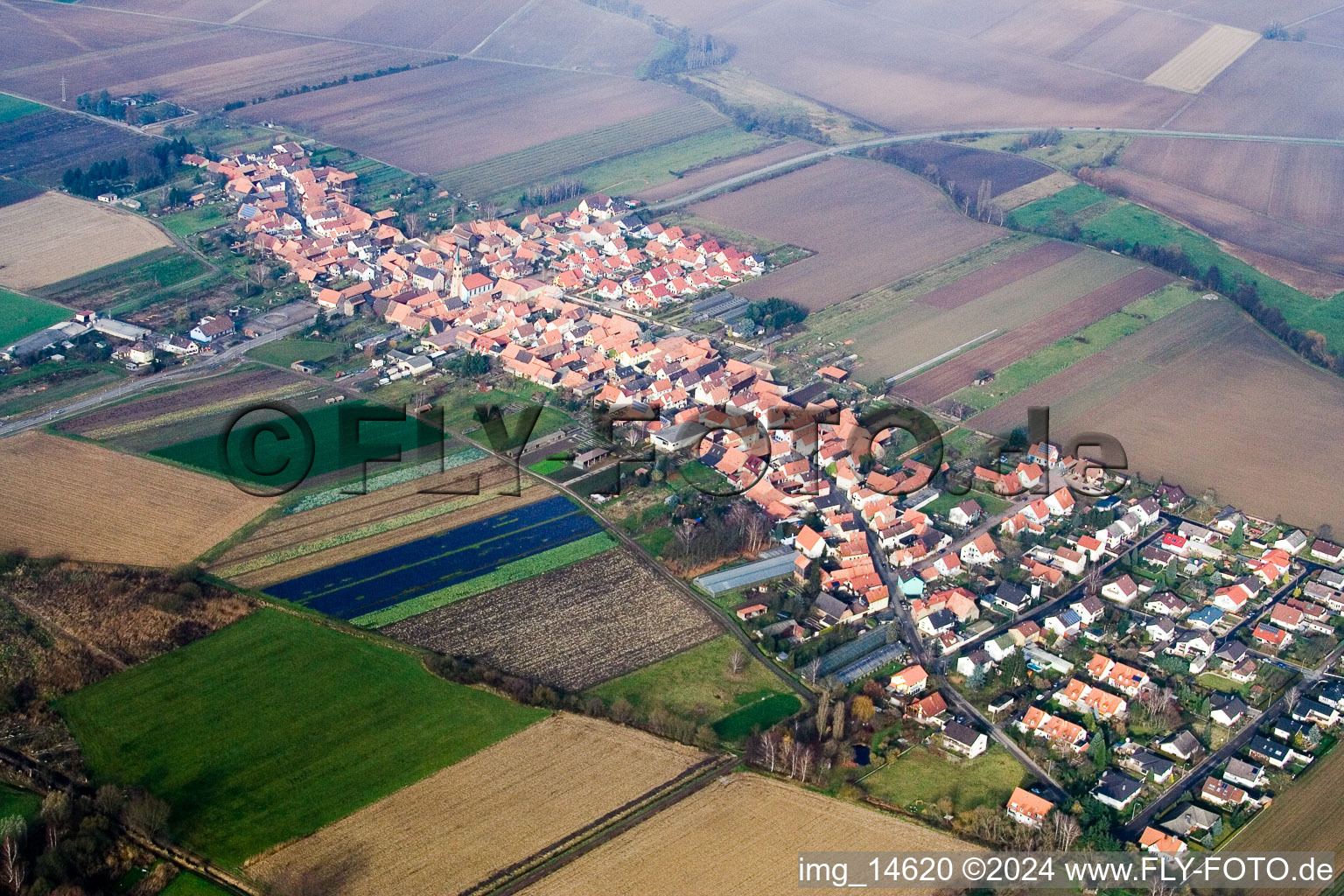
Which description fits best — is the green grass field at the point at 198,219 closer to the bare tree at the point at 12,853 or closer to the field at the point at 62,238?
the field at the point at 62,238

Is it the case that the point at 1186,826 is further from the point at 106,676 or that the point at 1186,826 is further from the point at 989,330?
the point at 989,330

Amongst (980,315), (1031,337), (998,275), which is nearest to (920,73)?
(998,275)

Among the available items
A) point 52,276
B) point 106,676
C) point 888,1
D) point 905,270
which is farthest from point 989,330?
point 888,1

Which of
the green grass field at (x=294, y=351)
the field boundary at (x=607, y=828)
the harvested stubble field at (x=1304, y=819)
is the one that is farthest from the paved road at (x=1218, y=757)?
the green grass field at (x=294, y=351)

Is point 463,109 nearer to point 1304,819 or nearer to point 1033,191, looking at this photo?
point 1033,191

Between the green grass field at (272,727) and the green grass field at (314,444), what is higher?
the green grass field at (314,444)
